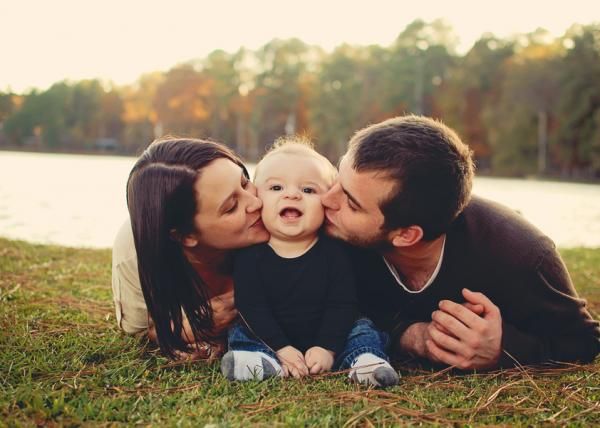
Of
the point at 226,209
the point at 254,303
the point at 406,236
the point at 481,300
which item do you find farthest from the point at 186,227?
the point at 481,300

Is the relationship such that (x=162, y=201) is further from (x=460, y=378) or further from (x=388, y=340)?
(x=460, y=378)

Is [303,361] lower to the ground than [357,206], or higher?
lower

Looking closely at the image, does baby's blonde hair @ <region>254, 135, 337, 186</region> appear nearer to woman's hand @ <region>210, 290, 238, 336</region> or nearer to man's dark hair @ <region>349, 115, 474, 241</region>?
man's dark hair @ <region>349, 115, 474, 241</region>

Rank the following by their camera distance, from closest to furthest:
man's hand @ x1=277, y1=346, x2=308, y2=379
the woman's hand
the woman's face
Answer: man's hand @ x1=277, y1=346, x2=308, y2=379 < the woman's face < the woman's hand

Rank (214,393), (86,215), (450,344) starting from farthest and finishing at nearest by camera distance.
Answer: (86,215)
(450,344)
(214,393)

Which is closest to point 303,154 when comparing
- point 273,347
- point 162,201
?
point 162,201

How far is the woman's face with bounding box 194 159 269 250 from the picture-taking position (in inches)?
129

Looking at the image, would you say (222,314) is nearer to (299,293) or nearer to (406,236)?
(299,293)

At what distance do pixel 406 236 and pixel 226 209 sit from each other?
99 centimetres

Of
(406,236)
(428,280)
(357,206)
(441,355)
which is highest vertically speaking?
(357,206)

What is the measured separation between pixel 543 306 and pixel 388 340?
858 mm

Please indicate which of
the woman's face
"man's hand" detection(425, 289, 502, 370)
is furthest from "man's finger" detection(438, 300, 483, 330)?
the woman's face

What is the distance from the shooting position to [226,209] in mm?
3311

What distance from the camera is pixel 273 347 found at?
10.5 feet
